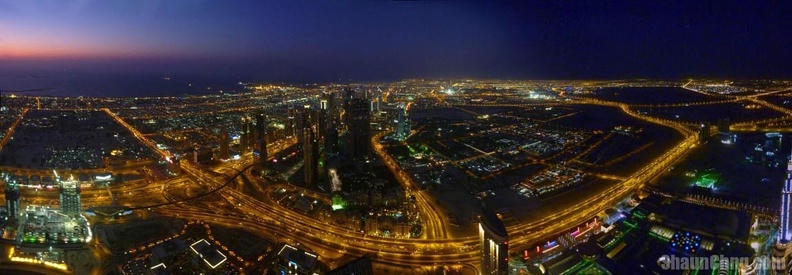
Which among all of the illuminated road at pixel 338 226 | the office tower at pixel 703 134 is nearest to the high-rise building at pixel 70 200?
the illuminated road at pixel 338 226

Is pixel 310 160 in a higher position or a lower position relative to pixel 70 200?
higher

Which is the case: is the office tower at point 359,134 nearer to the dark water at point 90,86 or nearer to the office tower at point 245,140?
the office tower at point 245,140

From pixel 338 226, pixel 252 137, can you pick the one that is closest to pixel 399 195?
pixel 338 226

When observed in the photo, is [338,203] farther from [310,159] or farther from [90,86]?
[90,86]

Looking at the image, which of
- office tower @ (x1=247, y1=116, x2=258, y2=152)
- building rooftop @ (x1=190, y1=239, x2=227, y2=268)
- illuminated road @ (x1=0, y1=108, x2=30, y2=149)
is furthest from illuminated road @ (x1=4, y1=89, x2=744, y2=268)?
illuminated road @ (x1=0, y1=108, x2=30, y2=149)

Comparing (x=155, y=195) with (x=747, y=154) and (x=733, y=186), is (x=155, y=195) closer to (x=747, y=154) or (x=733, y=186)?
(x=733, y=186)

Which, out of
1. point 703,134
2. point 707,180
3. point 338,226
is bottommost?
point 338,226
